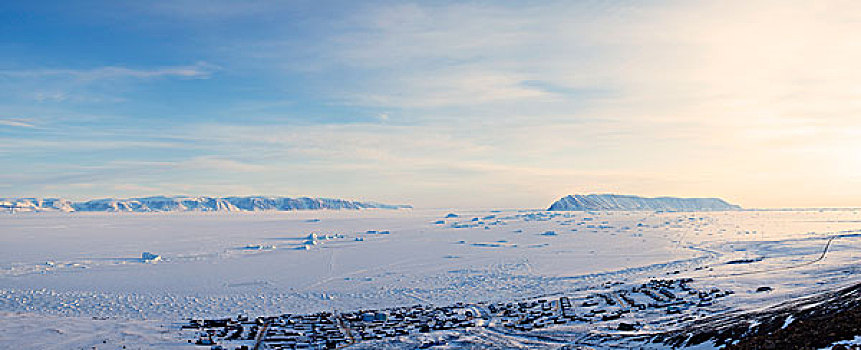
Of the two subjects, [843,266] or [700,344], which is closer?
[700,344]

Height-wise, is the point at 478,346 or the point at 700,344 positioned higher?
the point at 700,344

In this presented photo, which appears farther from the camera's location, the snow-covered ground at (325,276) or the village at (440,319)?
the snow-covered ground at (325,276)

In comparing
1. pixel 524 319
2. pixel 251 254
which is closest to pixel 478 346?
pixel 524 319

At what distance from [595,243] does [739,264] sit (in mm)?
28394

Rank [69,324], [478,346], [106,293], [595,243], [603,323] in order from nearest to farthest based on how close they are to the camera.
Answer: [478,346]
[603,323]
[69,324]
[106,293]
[595,243]

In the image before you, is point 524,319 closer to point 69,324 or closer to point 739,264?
point 69,324

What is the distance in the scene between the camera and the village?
27.5 m

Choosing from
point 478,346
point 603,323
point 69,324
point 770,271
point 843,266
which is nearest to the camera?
point 478,346

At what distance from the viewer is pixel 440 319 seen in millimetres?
31969

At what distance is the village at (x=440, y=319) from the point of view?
2747cm

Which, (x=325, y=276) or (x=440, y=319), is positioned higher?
(x=325, y=276)

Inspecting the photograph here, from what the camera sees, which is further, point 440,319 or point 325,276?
point 325,276

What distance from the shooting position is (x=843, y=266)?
43281 mm

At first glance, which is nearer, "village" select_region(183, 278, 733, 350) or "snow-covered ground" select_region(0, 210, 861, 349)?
"village" select_region(183, 278, 733, 350)
